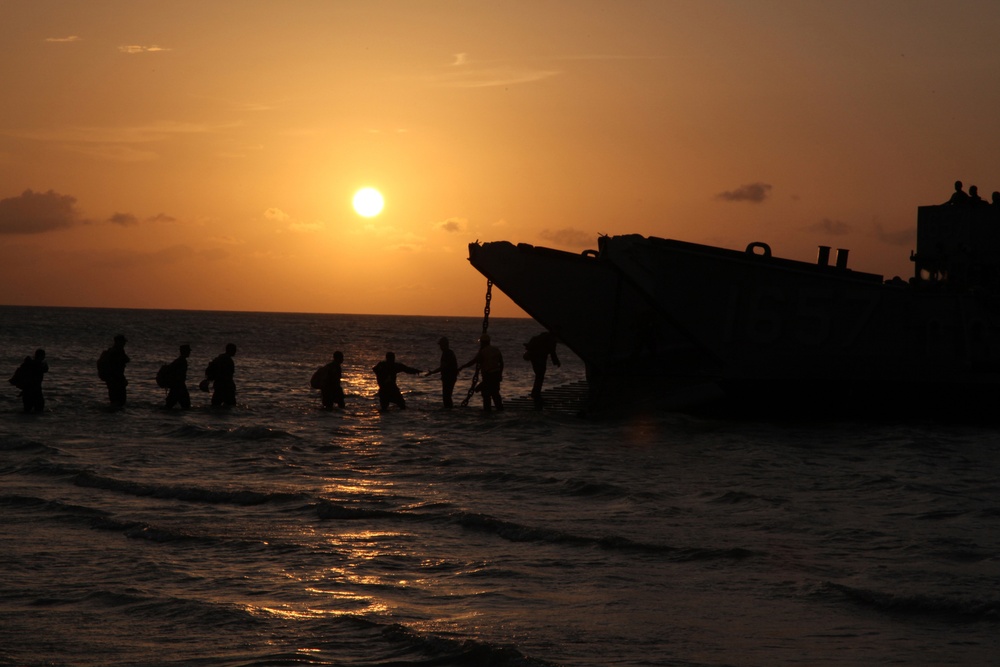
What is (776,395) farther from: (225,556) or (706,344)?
(225,556)

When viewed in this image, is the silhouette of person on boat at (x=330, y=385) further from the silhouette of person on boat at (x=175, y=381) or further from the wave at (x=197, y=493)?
the wave at (x=197, y=493)

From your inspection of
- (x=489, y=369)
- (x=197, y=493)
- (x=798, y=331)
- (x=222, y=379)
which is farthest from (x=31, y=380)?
(x=798, y=331)

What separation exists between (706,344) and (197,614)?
14875mm

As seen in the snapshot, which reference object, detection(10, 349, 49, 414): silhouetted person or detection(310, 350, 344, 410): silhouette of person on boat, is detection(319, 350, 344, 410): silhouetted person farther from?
detection(10, 349, 49, 414): silhouetted person

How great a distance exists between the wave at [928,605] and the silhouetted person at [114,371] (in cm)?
1769

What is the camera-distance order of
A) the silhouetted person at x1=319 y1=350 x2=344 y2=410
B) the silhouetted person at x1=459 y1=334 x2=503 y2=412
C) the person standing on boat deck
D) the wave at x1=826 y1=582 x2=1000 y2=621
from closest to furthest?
1. the wave at x1=826 y1=582 x2=1000 y2=621
2. the silhouetted person at x1=459 y1=334 x2=503 y2=412
3. the person standing on boat deck
4. the silhouetted person at x1=319 y1=350 x2=344 y2=410

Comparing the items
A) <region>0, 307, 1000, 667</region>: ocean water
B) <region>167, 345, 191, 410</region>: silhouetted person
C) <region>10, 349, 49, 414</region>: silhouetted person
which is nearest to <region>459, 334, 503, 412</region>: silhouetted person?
<region>0, 307, 1000, 667</region>: ocean water

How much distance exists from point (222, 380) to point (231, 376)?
0.95ft

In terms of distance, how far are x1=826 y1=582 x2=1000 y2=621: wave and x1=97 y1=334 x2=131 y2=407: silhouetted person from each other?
58.0 ft

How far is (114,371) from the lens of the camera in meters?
23.4

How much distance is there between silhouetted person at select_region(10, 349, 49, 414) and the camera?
72.5 ft

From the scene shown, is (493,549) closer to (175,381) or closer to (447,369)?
(447,369)

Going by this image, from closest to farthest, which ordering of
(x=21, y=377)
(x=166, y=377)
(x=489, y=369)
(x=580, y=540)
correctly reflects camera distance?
(x=580, y=540) → (x=21, y=377) → (x=166, y=377) → (x=489, y=369)

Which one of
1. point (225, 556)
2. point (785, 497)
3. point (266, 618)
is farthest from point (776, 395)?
point (266, 618)
